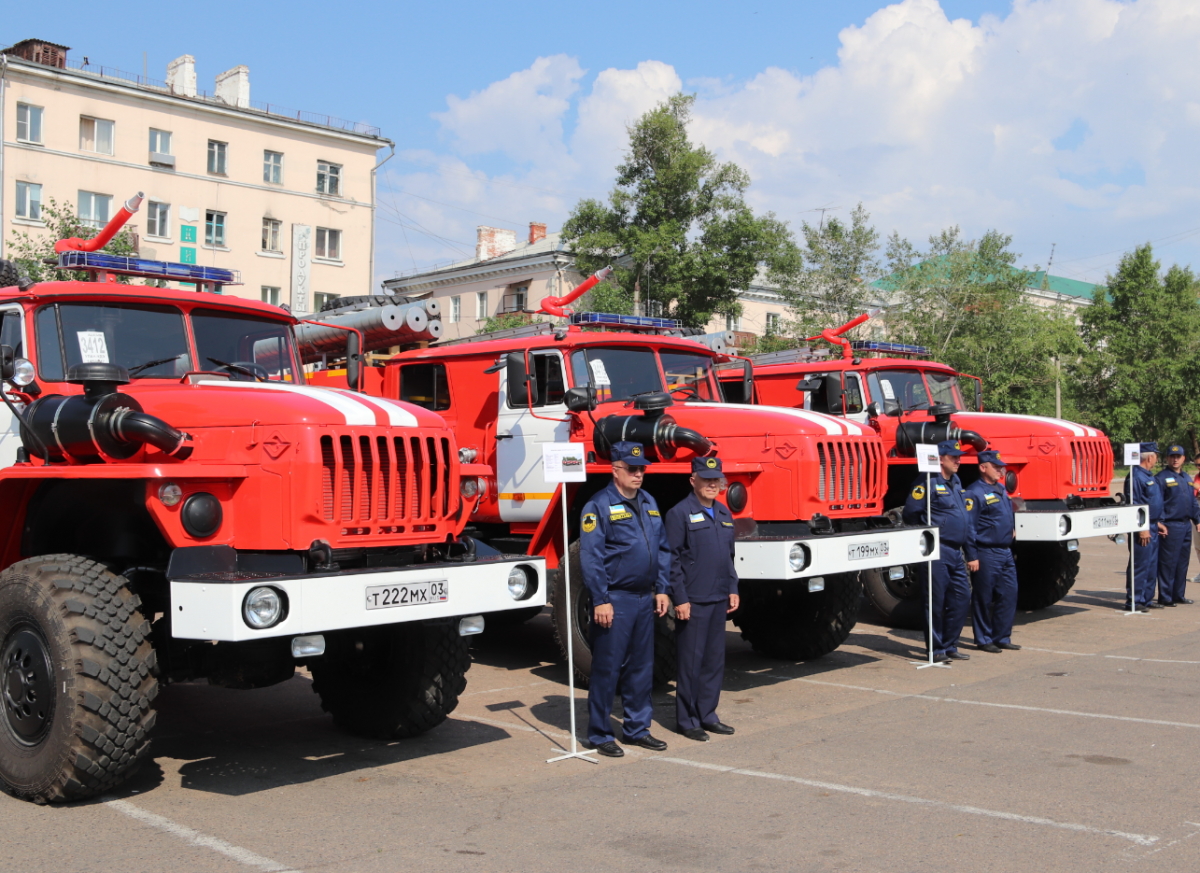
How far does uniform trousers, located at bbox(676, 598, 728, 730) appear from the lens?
7.00m

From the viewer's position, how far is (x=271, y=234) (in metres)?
42.8

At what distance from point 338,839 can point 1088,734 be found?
180 inches

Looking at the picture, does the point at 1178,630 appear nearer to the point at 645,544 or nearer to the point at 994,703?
the point at 994,703

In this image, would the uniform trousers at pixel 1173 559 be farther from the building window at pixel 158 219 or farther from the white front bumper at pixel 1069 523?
the building window at pixel 158 219

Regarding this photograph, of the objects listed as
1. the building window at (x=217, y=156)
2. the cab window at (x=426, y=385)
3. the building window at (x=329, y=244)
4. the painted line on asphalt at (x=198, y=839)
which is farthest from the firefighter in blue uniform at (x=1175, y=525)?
the building window at (x=217, y=156)

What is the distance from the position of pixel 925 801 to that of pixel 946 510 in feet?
14.3

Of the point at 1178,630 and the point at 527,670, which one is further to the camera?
the point at 1178,630

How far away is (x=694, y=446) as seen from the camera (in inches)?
318

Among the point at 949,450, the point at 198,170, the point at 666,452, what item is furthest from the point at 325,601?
the point at 198,170

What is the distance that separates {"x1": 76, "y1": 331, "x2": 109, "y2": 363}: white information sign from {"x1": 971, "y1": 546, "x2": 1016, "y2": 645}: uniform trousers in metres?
7.24

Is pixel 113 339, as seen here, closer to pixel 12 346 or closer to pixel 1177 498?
pixel 12 346

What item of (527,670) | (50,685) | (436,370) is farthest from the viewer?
(436,370)

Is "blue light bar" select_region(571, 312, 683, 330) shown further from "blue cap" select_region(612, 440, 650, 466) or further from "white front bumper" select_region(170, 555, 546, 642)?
"white front bumper" select_region(170, 555, 546, 642)

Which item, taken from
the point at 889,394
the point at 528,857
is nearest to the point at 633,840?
the point at 528,857
